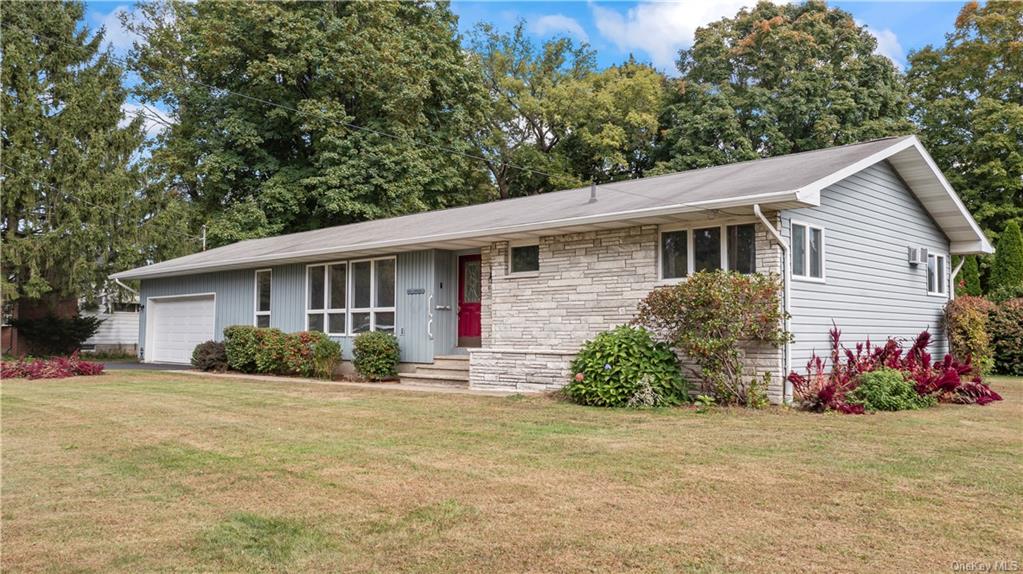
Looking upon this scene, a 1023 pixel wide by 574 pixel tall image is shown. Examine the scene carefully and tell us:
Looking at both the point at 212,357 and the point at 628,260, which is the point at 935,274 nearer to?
the point at 628,260

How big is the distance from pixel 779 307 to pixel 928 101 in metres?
21.6

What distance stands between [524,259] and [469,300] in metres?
1.91

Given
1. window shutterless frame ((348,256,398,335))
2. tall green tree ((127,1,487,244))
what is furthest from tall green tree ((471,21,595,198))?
window shutterless frame ((348,256,398,335))

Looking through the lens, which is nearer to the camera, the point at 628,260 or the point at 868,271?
the point at 628,260

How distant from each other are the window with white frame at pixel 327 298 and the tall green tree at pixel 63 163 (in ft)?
28.5

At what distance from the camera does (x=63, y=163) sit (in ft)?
67.6

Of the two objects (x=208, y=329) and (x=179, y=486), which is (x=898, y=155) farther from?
(x=208, y=329)

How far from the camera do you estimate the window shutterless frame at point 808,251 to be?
32.6ft

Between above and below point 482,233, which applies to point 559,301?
below

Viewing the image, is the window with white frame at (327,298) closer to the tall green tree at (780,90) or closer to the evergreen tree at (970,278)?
the tall green tree at (780,90)

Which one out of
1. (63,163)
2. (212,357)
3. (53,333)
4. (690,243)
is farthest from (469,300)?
(53,333)

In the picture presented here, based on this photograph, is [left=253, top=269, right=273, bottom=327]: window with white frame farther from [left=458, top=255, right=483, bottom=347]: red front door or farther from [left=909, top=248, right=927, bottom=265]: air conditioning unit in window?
[left=909, top=248, right=927, bottom=265]: air conditioning unit in window

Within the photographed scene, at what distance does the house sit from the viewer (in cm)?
999

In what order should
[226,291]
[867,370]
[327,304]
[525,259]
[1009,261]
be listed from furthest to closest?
[1009,261], [226,291], [327,304], [525,259], [867,370]
